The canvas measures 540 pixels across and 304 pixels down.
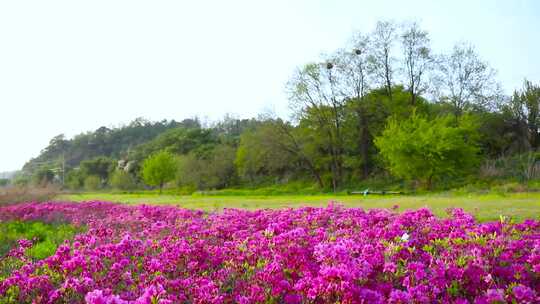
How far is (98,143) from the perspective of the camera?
12725 cm

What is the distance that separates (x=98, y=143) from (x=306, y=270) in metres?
133

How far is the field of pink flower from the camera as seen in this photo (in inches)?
142

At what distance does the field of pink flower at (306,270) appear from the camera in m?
3.60

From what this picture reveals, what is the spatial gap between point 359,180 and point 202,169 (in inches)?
858

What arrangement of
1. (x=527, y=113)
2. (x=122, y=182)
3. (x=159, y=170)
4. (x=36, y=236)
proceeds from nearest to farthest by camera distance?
1. (x=36, y=236)
2. (x=527, y=113)
3. (x=159, y=170)
4. (x=122, y=182)

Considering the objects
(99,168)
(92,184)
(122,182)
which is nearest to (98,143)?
(99,168)

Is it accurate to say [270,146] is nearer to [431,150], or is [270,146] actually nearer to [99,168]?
[431,150]

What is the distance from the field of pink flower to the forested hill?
117 meters

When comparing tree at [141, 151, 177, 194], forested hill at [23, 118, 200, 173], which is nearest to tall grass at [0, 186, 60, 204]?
tree at [141, 151, 177, 194]

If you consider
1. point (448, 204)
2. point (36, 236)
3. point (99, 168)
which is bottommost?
point (36, 236)

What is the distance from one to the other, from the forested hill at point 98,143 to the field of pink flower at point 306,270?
117m

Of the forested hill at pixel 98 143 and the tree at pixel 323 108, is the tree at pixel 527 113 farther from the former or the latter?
the forested hill at pixel 98 143

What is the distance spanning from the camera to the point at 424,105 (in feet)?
163

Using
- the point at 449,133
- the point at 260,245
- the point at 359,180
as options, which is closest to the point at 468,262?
the point at 260,245
